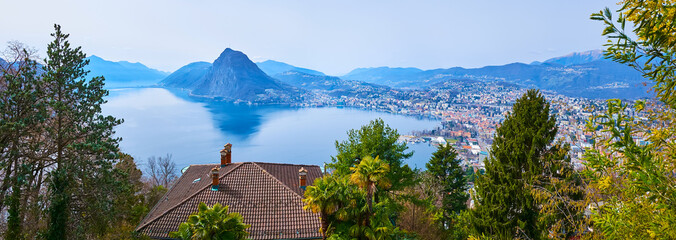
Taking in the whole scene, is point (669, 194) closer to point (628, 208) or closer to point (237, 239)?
point (628, 208)

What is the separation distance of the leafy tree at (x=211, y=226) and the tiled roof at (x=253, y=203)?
418 centimetres

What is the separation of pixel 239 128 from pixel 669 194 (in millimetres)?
98253

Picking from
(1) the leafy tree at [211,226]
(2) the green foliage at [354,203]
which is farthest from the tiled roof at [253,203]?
(1) the leafy tree at [211,226]

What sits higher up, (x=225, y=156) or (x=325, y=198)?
(x=325, y=198)

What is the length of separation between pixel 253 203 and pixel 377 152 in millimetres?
6320

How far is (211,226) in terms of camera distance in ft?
26.8

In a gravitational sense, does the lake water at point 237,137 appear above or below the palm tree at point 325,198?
below

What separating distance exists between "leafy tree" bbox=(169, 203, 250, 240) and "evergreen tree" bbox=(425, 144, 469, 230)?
48.6 ft

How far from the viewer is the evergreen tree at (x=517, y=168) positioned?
34.2ft

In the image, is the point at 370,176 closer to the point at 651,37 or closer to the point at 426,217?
the point at 651,37

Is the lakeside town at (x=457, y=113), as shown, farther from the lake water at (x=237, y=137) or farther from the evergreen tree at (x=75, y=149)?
the evergreen tree at (x=75, y=149)

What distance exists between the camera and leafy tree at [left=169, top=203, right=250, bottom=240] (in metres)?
8.11

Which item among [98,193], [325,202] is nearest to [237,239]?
[325,202]

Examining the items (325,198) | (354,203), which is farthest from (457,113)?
(325,198)
